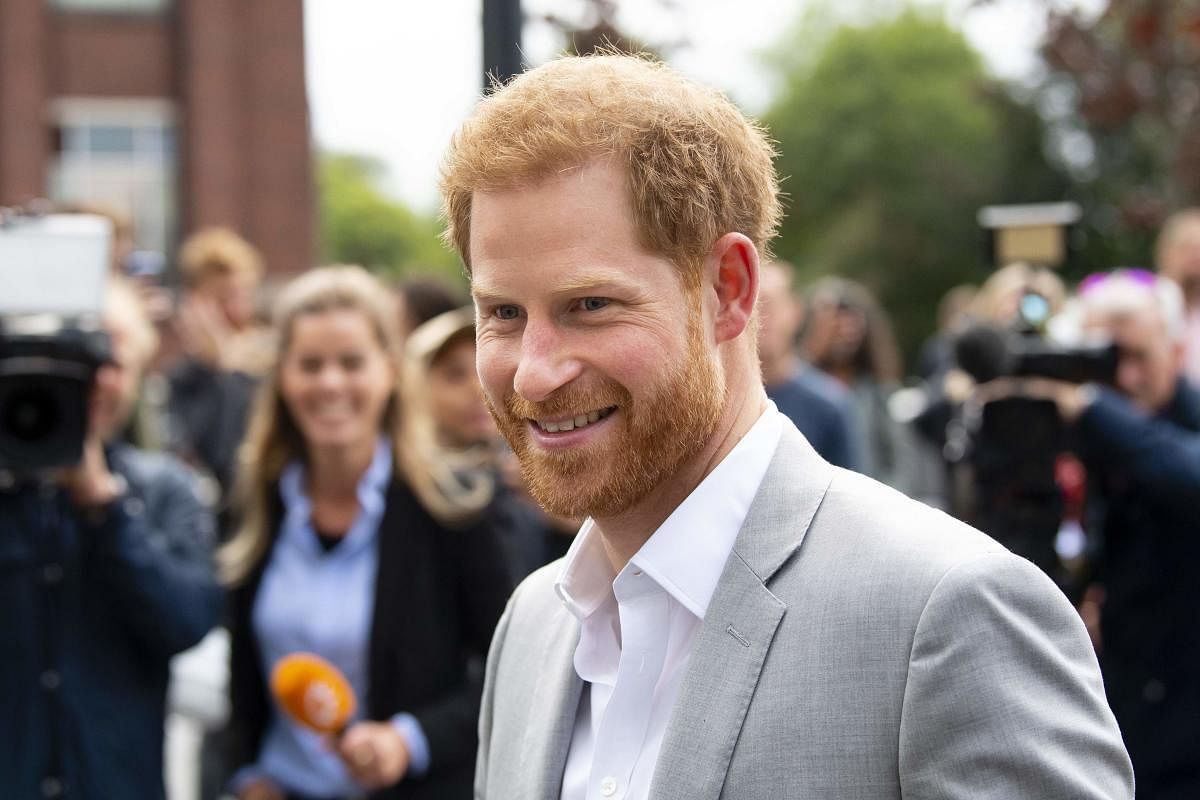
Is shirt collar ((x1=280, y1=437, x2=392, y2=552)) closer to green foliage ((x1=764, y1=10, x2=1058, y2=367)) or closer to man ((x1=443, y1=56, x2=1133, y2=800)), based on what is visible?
man ((x1=443, y1=56, x2=1133, y2=800))

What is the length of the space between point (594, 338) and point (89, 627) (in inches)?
98.2

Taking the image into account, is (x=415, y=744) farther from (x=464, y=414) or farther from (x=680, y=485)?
(x=680, y=485)

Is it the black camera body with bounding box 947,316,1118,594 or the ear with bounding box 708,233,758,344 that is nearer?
the ear with bounding box 708,233,758,344

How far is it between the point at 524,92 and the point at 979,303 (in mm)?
5727

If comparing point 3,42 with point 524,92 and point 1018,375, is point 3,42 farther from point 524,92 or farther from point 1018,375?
point 524,92

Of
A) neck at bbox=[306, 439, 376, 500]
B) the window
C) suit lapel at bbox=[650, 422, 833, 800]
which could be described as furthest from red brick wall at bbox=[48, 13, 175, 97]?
suit lapel at bbox=[650, 422, 833, 800]

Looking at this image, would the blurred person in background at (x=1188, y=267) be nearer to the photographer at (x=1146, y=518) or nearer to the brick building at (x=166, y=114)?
the photographer at (x=1146, y=518)

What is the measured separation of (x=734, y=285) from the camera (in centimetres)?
187

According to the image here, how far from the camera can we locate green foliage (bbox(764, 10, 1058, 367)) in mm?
39844

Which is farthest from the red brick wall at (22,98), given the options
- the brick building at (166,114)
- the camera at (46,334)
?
the camera at (46,334)

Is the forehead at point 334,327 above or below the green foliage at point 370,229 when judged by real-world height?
above

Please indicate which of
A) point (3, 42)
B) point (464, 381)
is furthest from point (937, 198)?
point (464, 381)

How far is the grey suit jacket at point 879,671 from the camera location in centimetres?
157

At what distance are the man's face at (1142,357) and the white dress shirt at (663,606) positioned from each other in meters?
2.77
